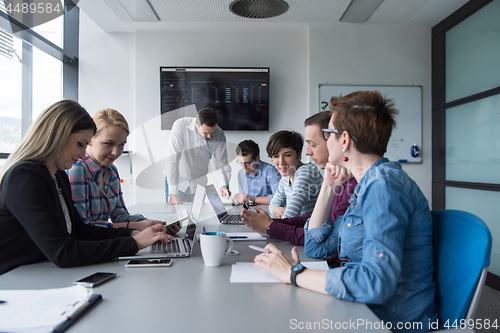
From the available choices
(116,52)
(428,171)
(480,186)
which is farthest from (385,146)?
(116,52)

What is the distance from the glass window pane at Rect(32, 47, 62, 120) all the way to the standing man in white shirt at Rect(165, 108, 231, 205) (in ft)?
4.13

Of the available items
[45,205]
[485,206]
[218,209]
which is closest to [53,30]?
[218,209]

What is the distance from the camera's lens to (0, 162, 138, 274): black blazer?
0.98 metres

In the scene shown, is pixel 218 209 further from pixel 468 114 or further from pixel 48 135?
pixel 468 114

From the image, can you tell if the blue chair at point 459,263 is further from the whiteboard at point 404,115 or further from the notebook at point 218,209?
the whiteboard at point 404,115

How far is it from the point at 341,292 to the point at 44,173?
0.97 meters

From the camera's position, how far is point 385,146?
97cm

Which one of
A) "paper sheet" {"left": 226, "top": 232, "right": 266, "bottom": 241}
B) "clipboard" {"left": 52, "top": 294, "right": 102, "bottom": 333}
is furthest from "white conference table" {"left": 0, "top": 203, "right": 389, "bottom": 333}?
"paper sheet" {"left": 226, "top": 232, "right": 266, "bottom": 241}

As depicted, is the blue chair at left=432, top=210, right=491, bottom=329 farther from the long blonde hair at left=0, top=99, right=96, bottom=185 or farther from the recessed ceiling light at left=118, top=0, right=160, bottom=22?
the recessed ceiling light at left=118, top=0, right=160, bottom=22

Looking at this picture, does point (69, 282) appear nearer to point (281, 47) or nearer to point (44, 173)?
point (44, 173)

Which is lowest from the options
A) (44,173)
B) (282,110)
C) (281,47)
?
(44,173)

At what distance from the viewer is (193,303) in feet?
2.46

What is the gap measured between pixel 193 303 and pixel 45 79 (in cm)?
373

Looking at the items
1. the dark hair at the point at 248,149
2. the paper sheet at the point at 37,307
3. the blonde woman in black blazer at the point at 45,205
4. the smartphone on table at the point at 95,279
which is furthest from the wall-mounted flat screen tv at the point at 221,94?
the paper sheet at the point at 37,307
